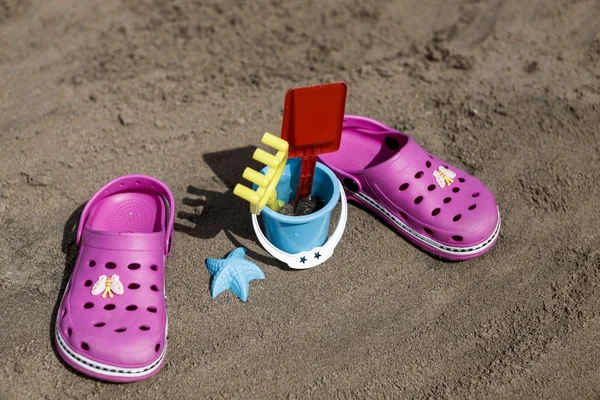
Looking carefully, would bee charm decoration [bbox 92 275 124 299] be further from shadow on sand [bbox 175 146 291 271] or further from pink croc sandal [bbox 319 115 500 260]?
pink croc sandal [bbox 319 115 500 260]

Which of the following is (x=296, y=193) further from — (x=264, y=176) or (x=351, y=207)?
(x=264, y=176)

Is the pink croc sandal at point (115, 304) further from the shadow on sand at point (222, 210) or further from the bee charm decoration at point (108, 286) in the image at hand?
the shadow on sand at point (222, 210)

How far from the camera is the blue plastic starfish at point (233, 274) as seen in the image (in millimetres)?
1919

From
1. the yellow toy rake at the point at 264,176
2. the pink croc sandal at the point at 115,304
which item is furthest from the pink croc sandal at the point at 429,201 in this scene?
the pink croc sandal at the point at 115,304

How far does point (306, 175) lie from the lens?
6.38ft

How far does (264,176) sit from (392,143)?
670 millimetres

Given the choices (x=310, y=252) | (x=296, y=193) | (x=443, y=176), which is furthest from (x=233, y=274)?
(x=443, y=176)

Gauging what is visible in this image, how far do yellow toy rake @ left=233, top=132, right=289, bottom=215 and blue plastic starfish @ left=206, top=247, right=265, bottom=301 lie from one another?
0.90 feet

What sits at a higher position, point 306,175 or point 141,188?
point 306,175

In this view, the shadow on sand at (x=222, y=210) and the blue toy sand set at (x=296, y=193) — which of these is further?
the shadow on sand at (x=222, y=210)

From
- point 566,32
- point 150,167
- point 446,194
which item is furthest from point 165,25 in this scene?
point 566,32

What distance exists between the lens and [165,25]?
2.88 meters

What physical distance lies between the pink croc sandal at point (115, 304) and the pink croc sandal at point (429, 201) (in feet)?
2.37

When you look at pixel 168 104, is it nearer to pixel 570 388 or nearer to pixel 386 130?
pixel 386 130
